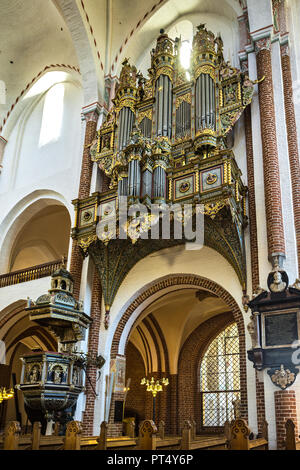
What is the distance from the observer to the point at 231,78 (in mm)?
12117

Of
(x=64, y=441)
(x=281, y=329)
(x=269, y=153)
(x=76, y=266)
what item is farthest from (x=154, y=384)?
(x=64, y=441)

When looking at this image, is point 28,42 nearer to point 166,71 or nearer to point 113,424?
point 166,71

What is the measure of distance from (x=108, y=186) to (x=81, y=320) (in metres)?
4.12

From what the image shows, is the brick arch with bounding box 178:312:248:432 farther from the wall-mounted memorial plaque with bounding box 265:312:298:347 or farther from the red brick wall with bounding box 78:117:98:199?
the wall-mounted memorial plaque with bounding box 265:312:298:347

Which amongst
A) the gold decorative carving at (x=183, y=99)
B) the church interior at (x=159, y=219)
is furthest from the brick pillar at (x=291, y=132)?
the gold decorative carving at (x=183, y=99)

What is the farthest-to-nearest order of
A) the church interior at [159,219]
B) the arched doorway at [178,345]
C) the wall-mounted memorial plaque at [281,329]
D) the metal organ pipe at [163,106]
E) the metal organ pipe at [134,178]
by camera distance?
the arched doorway at [178,345]
the metal organ pipe at [163,106]
the metal organ pipe at [134,178]
the church interior at [159,219]
the wall-mounted memorial plaque at [281,329]

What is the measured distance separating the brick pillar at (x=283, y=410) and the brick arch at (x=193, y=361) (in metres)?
7.72

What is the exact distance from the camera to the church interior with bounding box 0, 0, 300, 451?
9562 millimetres

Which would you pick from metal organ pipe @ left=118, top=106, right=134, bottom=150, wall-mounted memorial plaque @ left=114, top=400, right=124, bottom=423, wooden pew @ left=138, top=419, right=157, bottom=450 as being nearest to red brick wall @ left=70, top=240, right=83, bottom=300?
wall-mounted memorial plaque @ left=114, top=400, right=124, bottom=423

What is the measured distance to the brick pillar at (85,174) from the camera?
1289cm

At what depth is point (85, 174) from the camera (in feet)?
46.1

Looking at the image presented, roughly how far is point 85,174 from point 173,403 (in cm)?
821

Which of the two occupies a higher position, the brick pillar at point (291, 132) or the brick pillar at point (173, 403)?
the brick pillar at point (291, 132)

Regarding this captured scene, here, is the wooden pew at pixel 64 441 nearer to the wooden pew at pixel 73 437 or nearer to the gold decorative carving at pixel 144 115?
the wooden pew at pixel 73 437
